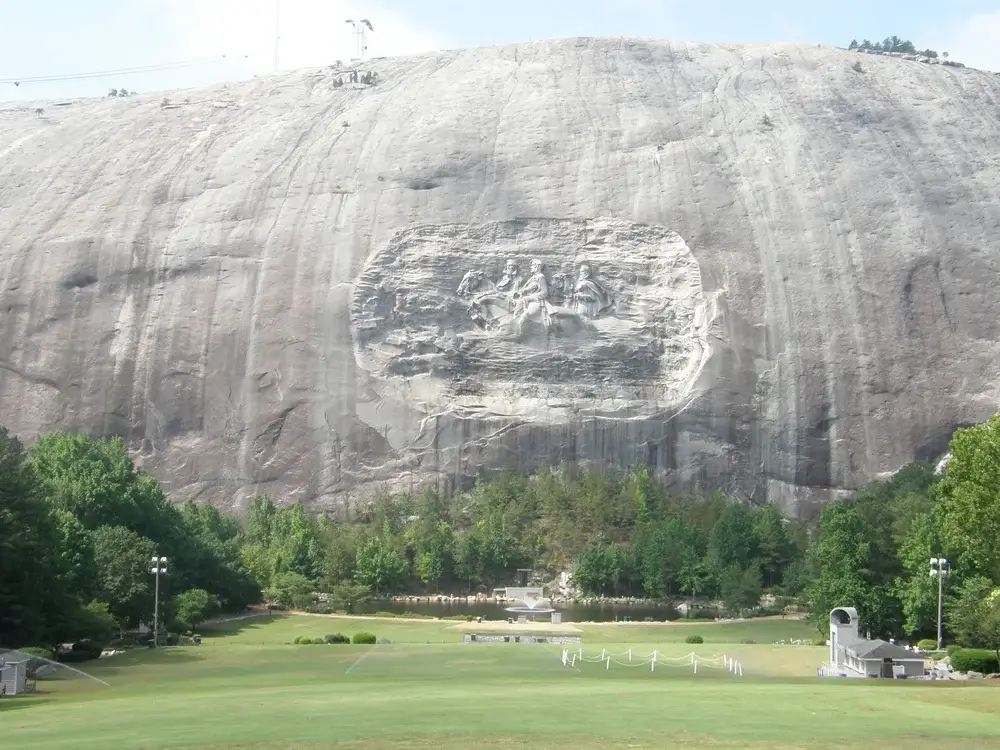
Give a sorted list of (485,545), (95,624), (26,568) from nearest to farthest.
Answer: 1. (26,568)
2. (95,624)
3. (485,545)

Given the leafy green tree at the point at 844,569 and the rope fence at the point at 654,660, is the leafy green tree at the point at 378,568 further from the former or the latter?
the rope fence at the point at 654,660

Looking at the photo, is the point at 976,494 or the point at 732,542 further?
the point at 732,542

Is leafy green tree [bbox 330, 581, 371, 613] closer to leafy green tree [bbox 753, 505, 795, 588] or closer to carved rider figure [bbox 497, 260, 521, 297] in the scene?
leafy green tree [bbox 753, 505, 795, 588]

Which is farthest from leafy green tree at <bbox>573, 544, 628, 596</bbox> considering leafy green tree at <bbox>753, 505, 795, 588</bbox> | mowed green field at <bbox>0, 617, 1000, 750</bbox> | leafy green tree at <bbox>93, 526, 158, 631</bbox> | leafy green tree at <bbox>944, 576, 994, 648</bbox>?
mowed green field at <bbox>0, 617, 1000, 750</bbox>

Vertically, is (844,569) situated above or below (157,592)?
above

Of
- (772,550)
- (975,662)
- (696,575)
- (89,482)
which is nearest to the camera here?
(975,662)

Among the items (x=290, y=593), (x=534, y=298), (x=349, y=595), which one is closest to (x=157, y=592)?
(x=290, y=593)

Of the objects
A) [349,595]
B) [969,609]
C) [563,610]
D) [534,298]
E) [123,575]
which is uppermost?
[534,298]

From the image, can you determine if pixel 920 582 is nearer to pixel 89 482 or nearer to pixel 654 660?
pixel 654 660
